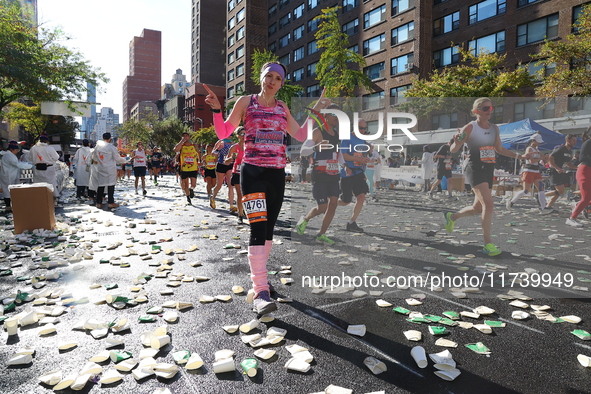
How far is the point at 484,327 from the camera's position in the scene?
3186 mm

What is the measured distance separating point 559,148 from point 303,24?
173 feet

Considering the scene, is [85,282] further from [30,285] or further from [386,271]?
[386,271]

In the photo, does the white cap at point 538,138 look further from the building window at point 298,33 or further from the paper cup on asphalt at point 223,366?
the building window at point 298,33

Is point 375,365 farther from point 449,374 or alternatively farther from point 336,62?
point 336,62

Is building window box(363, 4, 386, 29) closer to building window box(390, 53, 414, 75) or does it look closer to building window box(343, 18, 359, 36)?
building window box(343, 18, 359, 36)

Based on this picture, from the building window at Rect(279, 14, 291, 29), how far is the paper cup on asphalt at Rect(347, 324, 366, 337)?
59832 mm

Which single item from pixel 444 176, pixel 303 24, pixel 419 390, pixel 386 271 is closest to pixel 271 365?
pixel 419 390

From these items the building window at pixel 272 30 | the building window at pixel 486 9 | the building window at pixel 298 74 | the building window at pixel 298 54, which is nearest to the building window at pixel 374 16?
the building window at pixel 486 9

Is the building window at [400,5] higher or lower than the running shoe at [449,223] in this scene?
higher

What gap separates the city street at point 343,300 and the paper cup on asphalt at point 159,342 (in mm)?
62

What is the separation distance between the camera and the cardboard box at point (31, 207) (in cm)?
758

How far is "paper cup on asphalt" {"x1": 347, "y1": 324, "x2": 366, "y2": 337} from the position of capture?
3107 mm

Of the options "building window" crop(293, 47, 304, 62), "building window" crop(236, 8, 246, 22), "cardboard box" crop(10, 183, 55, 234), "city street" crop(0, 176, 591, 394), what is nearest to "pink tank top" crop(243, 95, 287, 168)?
"city street" crop(0, 176, 591, 394)

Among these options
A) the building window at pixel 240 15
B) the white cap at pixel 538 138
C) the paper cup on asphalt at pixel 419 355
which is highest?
the building window at pixel 240 15
